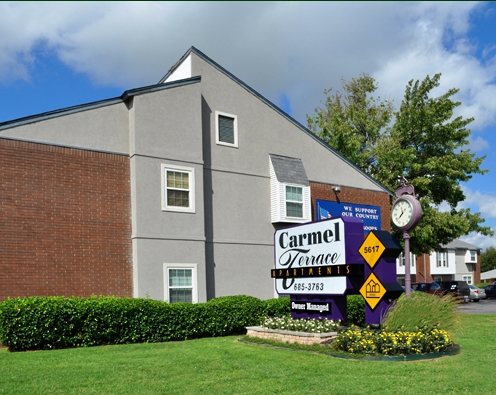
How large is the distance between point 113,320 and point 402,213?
8021mm

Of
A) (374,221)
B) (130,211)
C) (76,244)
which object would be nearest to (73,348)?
(76,244)

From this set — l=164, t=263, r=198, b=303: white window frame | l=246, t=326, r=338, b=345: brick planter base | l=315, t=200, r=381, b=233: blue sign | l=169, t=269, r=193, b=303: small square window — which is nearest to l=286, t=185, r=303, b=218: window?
l=315, t=200, r=381, b=233: blue sign

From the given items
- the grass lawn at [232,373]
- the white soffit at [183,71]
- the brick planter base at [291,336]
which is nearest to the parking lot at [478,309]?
the brick planter base at [291,336]

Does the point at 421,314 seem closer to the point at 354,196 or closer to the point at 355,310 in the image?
the point at 355,310

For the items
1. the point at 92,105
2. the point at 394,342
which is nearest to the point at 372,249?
the point at 394,342

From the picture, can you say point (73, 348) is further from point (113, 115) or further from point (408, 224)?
point (408, 224)

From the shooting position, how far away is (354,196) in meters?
24.9

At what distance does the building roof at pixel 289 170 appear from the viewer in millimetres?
21730

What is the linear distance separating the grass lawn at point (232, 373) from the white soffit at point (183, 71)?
428 inches

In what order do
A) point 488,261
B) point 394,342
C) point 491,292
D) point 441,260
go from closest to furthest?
point 394,342
point 491,292
point 441,260
point 488,261

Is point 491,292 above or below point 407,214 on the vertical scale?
below

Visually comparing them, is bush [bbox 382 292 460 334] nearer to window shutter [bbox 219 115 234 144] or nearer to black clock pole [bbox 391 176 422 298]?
black clock pole [bbox 391 176 422 298]

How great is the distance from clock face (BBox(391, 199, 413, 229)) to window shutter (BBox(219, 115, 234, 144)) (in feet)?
27.2

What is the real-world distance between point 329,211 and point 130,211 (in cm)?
922
